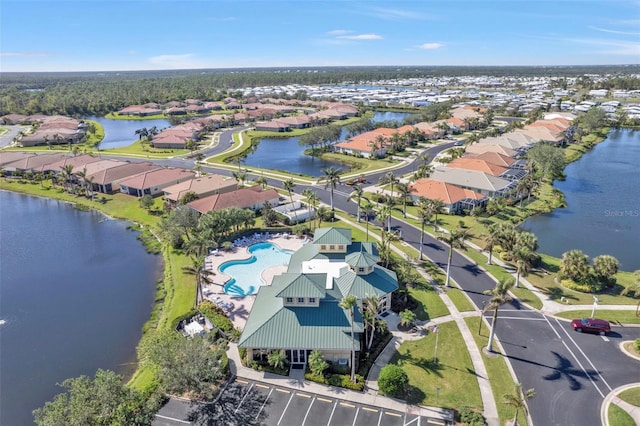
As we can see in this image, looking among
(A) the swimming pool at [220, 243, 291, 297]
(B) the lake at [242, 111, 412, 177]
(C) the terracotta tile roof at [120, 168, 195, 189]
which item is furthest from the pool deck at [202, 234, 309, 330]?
(B) the lake at [242, 111, 412, 177]

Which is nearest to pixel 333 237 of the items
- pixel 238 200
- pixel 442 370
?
pixel 442 370

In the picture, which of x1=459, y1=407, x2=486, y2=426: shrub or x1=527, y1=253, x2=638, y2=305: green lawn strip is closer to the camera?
x1=459, y1=407, x2=486, y2=426: shrub

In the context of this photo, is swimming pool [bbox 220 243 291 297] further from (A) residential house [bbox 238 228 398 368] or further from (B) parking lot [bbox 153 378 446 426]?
(B) parking lot [bbox 153 378 446 426]

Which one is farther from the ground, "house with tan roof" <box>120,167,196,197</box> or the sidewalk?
"house with tan roof" <box>120,167,196,197</box>

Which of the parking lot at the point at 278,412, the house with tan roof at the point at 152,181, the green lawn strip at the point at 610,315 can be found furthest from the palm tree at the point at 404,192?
the house with tan roof at the point at 152,181

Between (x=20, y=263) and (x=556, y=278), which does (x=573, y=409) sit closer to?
(x=556, y=278)

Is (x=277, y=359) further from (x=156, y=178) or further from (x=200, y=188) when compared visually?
(x=156, y=178)

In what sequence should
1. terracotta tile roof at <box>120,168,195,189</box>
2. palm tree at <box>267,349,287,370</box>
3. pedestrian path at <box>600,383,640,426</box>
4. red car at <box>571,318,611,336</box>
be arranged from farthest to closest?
terracotta tile roof at <box>120,168,195,189</box> < red car at <box>571,318,611,336</box> < palm tree at <box>267,349,287,370</box> < pedestrian path at <box>600,383,640,426</box>
